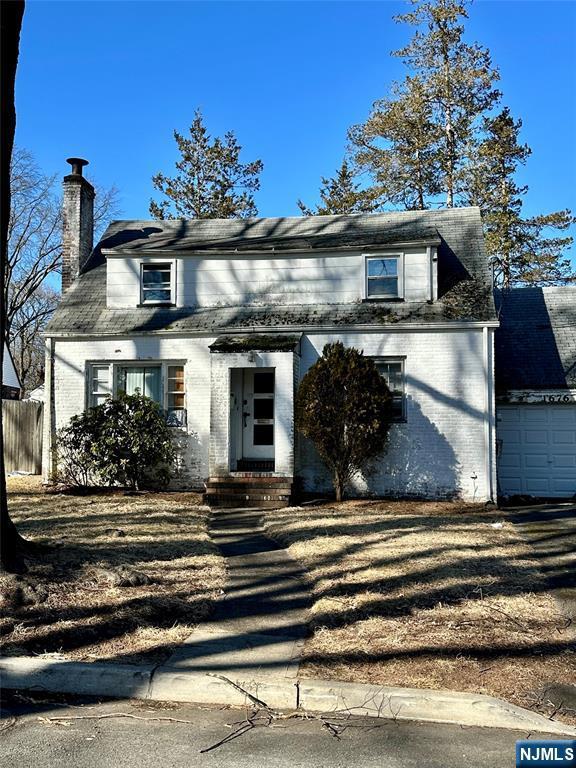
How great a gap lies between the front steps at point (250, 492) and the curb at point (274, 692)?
8.60 meters

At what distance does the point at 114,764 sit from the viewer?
138 inches

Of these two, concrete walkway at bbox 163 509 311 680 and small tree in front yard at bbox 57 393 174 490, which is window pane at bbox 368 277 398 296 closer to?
small tree in front yard at bbox 57 393 174 490

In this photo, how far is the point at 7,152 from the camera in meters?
6.53

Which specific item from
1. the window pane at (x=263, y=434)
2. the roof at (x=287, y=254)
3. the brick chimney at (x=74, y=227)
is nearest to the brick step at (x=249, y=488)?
the window pane at (x=263, y=434)

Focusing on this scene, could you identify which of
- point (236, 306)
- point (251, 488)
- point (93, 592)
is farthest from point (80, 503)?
point (93, 592)

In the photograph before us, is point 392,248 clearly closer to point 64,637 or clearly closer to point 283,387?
point 283,387

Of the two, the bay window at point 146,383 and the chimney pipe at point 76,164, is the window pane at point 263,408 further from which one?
the chimney pipe at point 76,164

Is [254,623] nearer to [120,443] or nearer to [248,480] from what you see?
[248,480]

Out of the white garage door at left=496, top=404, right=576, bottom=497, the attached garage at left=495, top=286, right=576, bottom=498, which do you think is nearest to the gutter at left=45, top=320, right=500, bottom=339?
the attached garage at left=495, top=286, right=576, bottom=498

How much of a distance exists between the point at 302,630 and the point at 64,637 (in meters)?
1.88

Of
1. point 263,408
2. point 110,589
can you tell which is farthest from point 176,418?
point 110,589

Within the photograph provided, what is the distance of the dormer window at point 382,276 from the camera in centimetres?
1511

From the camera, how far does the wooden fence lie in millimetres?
18500

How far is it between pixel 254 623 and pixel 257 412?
376 inches
